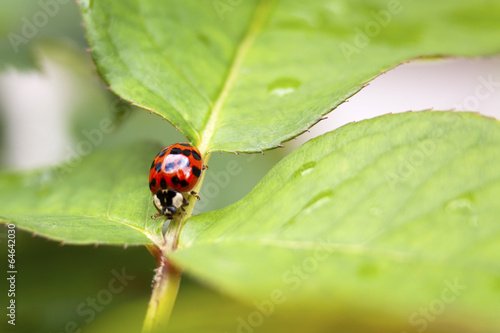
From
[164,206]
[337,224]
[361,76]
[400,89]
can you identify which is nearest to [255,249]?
[337,224]

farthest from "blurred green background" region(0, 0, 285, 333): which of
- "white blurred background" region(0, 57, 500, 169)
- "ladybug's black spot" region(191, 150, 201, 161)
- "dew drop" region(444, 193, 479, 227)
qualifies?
"dew drop" region(444, 193, 479, 227)

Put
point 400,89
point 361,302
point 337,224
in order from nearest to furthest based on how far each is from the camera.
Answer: point 361,302 < point 337,224 < point 400,89

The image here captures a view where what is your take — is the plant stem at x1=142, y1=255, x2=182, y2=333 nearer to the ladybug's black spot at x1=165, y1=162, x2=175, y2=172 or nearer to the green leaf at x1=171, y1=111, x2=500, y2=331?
the green leaf at x1=171, y1=111, x2=500, y2=331

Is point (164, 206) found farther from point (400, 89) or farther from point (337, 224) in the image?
point (400, 89)

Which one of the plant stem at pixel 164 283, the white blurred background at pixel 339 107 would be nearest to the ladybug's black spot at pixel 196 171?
the plant stem at pixel 164 283

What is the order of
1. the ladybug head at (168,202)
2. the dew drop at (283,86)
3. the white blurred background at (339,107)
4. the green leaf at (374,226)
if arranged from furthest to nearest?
1. the white blurred background at (339,107)
2. the dew drop at (283,86)
3. the ladybug head at (168,202)
4. the green leaf at (374,226)

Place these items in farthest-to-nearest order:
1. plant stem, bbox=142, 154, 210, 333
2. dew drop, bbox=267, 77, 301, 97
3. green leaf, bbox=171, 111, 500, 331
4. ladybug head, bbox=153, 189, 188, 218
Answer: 1. dew drop, bbox=267, 77, 301, 97
2. ladybug head, bbox=153, 189, 188, 218
3. plant stem, bbox=142, 154, 210, 333
4. green leaf, bbox=171, 111, 500, 331

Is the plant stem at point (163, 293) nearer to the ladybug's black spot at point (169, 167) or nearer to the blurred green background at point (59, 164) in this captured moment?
the blurred green background at point (59, 164)
